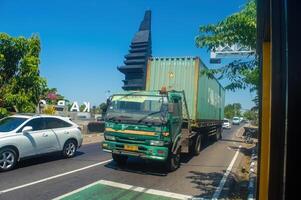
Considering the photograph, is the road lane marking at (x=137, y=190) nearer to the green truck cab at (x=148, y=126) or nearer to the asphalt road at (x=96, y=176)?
the asphalt road at (x=96, y=176)

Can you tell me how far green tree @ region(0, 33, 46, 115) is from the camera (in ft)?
43.2

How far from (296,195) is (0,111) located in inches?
518

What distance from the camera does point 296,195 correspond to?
121 centimetres

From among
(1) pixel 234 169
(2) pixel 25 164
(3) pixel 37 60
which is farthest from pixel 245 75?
(3) pixel 37 60

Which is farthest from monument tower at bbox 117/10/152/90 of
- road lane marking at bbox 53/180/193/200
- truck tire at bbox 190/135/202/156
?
road lane marking at bbox 53/180/193/200

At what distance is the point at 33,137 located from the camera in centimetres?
1013

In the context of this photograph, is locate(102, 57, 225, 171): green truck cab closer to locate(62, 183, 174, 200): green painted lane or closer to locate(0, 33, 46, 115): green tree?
locate(62, 183, 174, 200): green painted lane

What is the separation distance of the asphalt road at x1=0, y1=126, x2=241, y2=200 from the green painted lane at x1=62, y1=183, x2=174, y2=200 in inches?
14.9

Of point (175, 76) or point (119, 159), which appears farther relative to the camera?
point (175, 76)

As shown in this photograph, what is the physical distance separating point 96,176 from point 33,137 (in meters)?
2.54

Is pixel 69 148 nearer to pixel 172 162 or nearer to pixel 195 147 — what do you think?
pixel 172 162

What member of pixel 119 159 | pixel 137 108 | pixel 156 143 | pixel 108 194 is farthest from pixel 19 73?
pixel 108 194

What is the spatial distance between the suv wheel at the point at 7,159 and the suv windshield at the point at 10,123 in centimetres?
74

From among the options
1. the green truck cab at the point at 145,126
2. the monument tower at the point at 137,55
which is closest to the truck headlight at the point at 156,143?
the green truck cab at the point at 145,126
